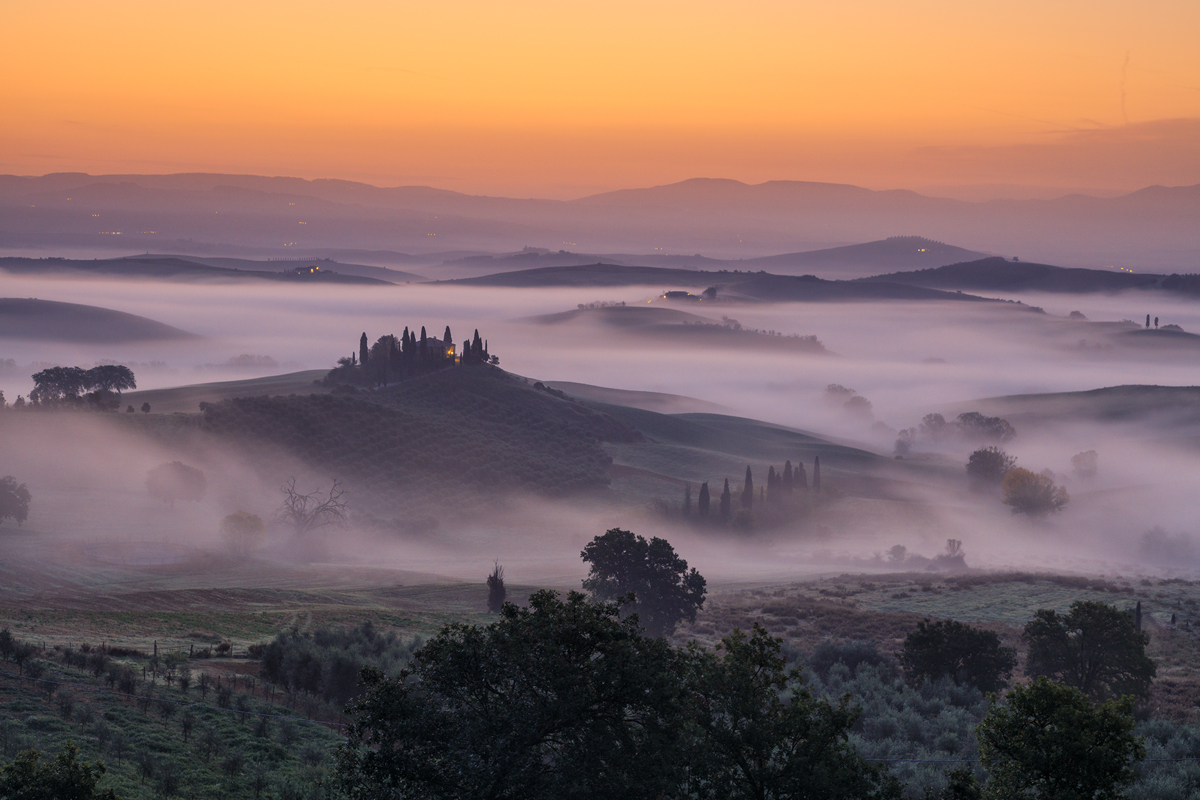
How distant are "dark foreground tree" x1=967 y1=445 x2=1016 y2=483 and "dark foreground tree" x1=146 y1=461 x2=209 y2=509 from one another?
121 m

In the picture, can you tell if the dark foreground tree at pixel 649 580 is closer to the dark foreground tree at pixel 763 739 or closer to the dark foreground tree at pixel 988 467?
the dark foreground tree at pixel 763 739

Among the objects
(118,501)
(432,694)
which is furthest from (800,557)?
(432,694)

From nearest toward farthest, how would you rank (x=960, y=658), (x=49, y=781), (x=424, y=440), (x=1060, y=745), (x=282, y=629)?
(x=1060, y=745)
(x=49, y=781)
(x=960, y=658)
(x=282, y=629)
(x=424, y=440)

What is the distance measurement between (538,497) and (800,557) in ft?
145

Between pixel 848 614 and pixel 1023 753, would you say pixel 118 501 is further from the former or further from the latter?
pixel 1023 753

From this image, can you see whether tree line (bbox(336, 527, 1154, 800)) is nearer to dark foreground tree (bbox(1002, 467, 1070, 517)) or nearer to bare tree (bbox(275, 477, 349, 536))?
bare tree (bbox(275, 477, 349, 536))

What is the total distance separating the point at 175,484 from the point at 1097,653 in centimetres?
9961

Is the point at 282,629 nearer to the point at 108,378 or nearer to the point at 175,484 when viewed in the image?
the point at 175,484

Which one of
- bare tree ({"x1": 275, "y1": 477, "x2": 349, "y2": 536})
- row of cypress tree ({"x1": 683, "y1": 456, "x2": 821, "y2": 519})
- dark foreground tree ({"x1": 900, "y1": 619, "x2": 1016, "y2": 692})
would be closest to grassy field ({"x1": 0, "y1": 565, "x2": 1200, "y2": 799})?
dark foreground tree ({"x1": 900, "y1": 619, "x2": 1016, "y2": 692})

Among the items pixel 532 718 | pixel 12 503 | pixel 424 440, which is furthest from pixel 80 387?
pixel 532 718

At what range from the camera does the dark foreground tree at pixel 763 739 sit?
17891mm

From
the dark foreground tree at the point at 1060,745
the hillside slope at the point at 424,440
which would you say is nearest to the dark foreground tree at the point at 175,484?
the hillside slope at the point at 424,440

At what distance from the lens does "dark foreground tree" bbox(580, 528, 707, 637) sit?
198 feet

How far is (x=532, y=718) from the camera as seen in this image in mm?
18234
